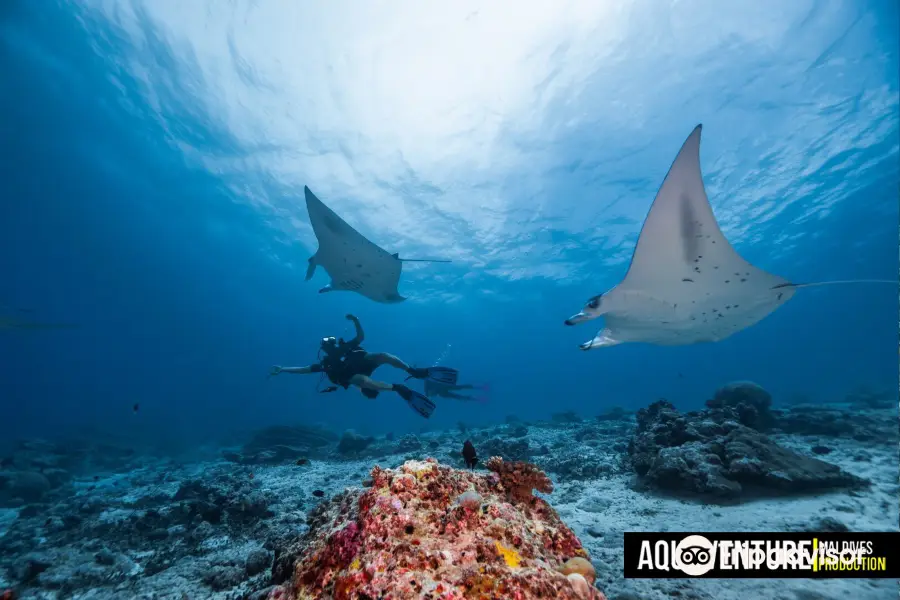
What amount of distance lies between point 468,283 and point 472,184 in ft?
54.1

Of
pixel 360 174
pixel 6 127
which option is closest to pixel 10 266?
pixel 6 127

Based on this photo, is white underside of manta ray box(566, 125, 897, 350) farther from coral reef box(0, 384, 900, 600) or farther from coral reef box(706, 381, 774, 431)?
coral reef box(706, 381, 774, 431)

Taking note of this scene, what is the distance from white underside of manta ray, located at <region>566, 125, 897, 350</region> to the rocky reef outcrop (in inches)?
68.2

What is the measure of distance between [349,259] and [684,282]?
24.8ft

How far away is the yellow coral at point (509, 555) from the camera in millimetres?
1595

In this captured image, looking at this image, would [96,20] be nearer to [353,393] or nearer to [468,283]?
[468,283]

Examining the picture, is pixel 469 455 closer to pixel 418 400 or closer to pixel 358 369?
pixel 418 400

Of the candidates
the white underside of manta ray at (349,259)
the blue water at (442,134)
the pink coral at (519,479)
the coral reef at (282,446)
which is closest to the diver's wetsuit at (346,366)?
the white underside of manta ray at (349,259)

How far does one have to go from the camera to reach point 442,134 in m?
15.9

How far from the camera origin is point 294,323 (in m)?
61.4

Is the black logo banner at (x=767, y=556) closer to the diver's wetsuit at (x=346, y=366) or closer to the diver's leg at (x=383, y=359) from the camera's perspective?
the diver's leg at (x=383, y=359)

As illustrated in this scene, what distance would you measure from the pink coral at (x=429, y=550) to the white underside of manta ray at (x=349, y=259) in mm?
6641

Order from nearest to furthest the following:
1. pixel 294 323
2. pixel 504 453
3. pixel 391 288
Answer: pixel 504 453 → pixel 391 288 → pixel 294 323

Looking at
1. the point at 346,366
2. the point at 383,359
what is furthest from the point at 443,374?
the point at 346,366
